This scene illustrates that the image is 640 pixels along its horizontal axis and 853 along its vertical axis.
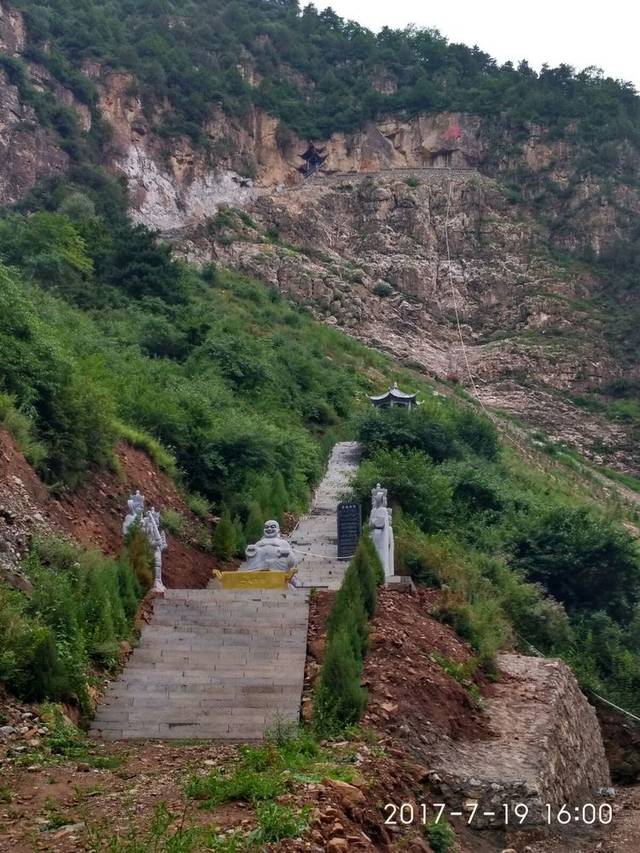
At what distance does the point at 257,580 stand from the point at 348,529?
9.63 feet

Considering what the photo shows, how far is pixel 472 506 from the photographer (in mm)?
20281

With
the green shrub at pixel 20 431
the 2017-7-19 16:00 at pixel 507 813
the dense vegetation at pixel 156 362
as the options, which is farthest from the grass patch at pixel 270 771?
the dense vegetation at pixel 156 362

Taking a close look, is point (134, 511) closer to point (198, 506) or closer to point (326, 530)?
point (198, 506)

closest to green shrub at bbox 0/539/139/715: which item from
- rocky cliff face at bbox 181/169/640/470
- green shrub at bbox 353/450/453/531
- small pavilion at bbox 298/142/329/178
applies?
green shrub at bbox 353/450/453/531

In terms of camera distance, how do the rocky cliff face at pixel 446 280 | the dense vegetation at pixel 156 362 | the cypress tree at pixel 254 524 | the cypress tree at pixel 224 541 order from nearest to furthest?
the dense vegetation at pixel 156 362 → the cypress tree at pixel 224 541 → the cypress tree at pixel 254 524 → the rocky cliff face at pixel 446 280

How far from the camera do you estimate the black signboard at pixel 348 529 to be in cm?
1550

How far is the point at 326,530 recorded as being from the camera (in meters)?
18.5

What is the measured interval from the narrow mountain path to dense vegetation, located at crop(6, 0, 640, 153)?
40.7m

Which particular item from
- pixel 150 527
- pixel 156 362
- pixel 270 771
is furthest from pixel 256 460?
pixel 270 771

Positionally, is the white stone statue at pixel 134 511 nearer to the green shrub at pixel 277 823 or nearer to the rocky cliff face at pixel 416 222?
the green shrub at pixel 277 823

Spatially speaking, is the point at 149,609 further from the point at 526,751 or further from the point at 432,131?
the point at 432,131

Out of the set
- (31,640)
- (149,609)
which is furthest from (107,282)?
(31,640)

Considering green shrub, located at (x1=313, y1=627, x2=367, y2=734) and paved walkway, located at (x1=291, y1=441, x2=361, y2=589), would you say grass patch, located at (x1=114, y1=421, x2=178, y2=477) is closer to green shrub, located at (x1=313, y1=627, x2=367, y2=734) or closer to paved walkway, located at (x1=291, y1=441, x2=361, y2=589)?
paved walkway, located at (x1=291, y1=441, x2=361, y2=589)

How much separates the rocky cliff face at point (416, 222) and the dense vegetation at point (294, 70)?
104 centimetres
